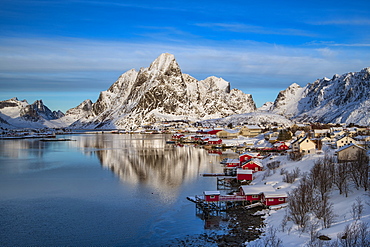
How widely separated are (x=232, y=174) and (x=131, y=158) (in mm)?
18969

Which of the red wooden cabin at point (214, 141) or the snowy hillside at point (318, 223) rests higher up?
the red wooden cabin at point (214, 141)

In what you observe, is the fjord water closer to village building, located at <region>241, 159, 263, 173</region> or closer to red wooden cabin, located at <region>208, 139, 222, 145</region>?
village building, located at <region>241, 159, 263, 173</region>

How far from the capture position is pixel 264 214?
21.4 meters

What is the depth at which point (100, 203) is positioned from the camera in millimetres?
25109

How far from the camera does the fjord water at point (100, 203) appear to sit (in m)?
18.8

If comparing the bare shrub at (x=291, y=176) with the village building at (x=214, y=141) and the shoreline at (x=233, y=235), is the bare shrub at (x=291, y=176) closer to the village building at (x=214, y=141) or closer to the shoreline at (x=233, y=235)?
the shoreline at (x=233, y=235)

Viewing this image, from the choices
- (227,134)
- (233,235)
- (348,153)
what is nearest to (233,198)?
(233,235)

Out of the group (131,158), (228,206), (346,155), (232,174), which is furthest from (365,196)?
(131,158)

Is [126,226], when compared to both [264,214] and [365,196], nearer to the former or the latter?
[264,214]

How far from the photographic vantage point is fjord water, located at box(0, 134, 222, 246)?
18.8 meters

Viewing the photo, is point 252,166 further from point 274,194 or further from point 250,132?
point 250,132

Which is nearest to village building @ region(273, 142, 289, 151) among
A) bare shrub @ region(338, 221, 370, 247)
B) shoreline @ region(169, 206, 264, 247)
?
shoreline @ region(169, 206, 264, 247)

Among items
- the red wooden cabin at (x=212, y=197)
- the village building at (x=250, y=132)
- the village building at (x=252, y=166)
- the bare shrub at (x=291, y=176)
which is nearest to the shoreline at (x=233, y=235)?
the red wooden cabin at (x=212, y=197)

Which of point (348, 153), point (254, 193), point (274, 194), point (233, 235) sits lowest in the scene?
point (233, 235)
